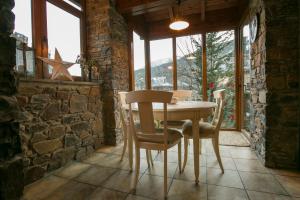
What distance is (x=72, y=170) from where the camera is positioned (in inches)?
83.0

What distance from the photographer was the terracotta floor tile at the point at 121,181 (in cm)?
169

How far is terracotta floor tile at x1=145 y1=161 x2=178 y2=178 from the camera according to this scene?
1.96 m

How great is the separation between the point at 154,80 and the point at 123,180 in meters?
2.91

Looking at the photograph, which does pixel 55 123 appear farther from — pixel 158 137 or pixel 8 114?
pixel 158 137

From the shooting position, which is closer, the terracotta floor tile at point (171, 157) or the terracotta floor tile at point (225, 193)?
the terracotta floor tile at point (225, 193)

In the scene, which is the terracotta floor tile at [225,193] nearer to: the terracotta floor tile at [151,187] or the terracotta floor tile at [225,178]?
the terracotta floor tile at [225,178]

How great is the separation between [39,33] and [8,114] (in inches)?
66.3

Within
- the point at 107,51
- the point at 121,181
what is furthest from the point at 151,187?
the point at 107,51

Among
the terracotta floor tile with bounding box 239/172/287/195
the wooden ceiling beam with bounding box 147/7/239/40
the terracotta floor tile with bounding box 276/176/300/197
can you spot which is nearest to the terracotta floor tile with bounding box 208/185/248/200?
the terracotta floor tile with bounding box 239/172/287/195

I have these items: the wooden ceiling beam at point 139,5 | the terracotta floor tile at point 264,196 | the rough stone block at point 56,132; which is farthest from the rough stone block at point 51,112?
the terracotta floor tile at point 264,196

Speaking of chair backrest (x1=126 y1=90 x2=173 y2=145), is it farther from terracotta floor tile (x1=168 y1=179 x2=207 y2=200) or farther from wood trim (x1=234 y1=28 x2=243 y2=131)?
wood trim (x1=234 y1=28 x2=243 y2=131)

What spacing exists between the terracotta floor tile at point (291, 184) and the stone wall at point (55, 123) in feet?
8.02

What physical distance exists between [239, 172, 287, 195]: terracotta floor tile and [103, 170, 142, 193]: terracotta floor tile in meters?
1.15

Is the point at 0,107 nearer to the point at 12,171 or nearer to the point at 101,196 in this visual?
the point at 12,171
